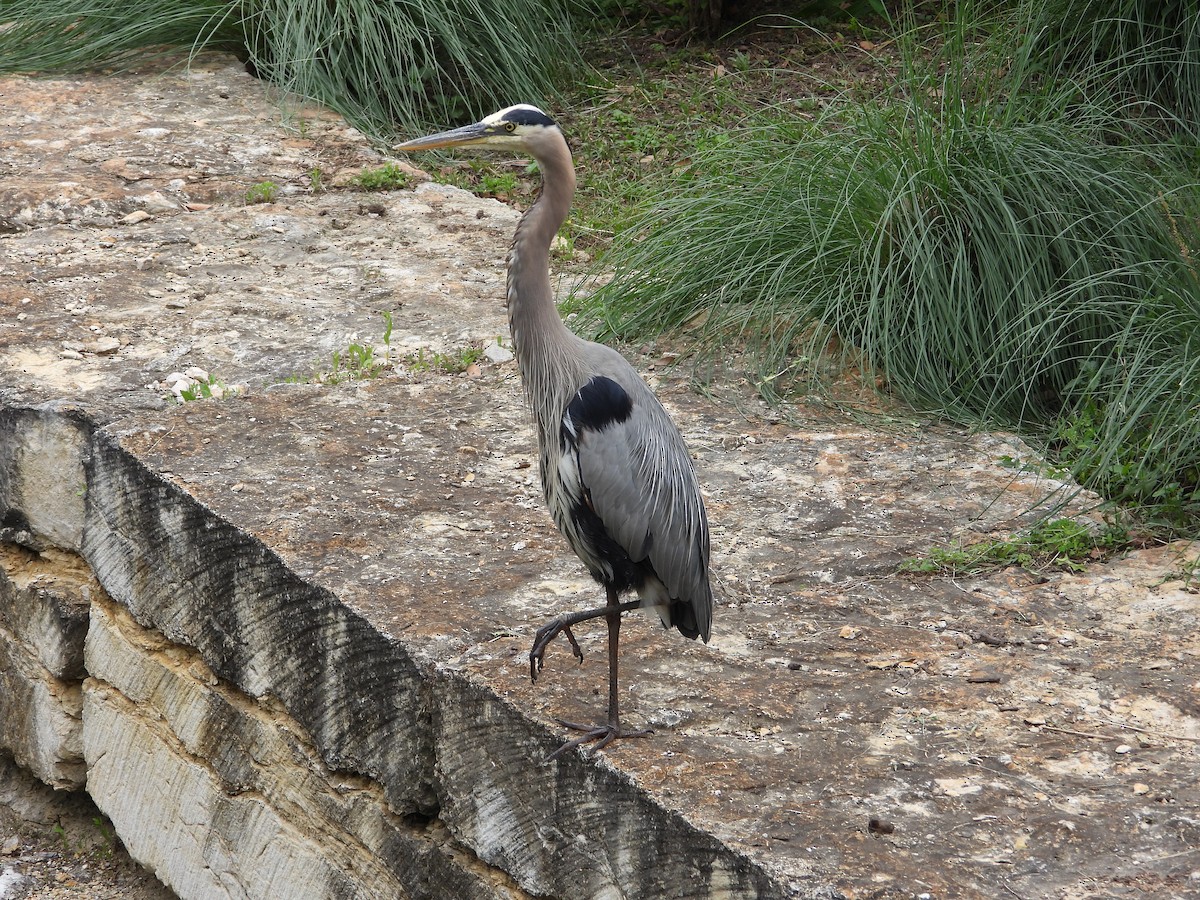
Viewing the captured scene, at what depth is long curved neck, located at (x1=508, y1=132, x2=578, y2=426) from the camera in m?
3.07

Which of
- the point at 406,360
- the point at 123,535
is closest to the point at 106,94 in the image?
the point at 406,360

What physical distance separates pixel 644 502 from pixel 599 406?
0.23 meters

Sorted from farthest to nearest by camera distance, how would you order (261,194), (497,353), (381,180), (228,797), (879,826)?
(381,180)
(261,194)
(497,353)
(228,797)
(879,826)

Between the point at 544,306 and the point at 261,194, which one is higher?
the point at 544,306

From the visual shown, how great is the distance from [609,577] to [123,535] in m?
1.74

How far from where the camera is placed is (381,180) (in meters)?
6.26

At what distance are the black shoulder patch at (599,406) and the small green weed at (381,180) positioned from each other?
3.54 m

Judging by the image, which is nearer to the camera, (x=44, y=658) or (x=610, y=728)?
(x=610, y=728)

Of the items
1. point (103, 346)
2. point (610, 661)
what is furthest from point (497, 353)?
point (610, 661)

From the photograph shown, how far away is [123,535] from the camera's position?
405 cm

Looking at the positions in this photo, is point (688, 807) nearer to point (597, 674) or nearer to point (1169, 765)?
point (597, 674)

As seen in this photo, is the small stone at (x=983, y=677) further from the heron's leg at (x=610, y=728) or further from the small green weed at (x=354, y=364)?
the small green weed at (x=354, y=364)

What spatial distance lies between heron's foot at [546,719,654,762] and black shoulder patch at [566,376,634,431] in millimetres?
631

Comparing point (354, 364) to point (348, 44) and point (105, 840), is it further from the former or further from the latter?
point (348, 44)
